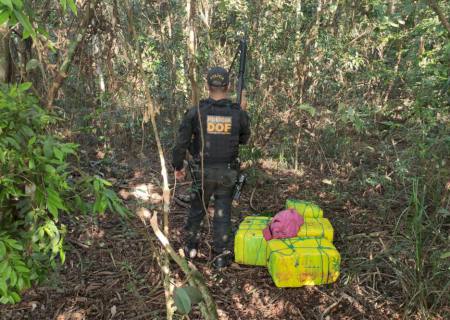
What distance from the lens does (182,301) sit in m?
1.43

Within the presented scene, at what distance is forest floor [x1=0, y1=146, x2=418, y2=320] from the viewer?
11.1ft

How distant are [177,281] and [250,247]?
0.86 meters

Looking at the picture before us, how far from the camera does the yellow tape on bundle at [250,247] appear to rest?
410 centimetres

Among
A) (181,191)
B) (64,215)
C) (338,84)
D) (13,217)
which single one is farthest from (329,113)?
(13,217)

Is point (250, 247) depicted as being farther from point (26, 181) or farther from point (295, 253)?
point (26, 181)

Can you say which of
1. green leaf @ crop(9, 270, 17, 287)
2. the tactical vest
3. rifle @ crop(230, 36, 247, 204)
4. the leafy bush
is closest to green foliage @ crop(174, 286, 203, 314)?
the leafy bush

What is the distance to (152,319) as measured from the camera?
3.27 m

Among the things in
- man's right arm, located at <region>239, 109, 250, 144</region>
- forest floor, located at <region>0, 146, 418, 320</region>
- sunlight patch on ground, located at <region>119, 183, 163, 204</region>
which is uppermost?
man's right arm, located at <region>239, 109, 250, 144</region>

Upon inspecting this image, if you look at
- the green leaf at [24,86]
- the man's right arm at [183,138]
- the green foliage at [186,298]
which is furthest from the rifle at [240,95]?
the green foliage at [186,298]

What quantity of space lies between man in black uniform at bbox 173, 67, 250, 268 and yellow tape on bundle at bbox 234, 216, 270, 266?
0.12 metres

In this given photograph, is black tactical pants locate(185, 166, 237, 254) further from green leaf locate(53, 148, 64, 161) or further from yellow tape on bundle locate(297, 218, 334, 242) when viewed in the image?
green leaf locate(53, 148, 64, 161)

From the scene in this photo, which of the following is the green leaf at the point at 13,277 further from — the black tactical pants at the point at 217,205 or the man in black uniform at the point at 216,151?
the black tactical pants at the point at 217,205

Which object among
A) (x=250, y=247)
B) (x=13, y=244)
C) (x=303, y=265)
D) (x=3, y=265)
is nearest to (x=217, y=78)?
(x=250, y=247)

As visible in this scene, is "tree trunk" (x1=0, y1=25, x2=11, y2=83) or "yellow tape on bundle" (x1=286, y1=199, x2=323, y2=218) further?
"yellow tape on bundle" (x1=286, y1=199, x2=323, y2=218)
